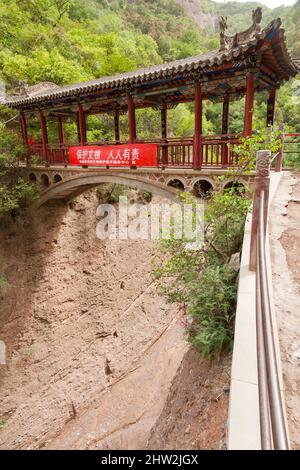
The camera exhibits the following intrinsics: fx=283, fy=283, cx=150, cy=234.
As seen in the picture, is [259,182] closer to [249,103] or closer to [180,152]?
[249,103]

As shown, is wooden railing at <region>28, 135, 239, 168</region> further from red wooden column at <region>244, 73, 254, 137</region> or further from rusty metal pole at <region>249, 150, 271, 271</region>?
rusty metal pole at <region>249, 150, 271, 271</region>

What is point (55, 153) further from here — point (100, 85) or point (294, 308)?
point (294, 308)

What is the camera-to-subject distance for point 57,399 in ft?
30.1

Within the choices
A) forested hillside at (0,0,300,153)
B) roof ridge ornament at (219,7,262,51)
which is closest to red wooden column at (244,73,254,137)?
forested hillside at (0,0,300,153)

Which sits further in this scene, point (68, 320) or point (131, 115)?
point (68, 320)

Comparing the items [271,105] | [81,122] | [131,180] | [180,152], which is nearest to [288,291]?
[180,152]

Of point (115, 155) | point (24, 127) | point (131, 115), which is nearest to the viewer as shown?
point (131, 115)

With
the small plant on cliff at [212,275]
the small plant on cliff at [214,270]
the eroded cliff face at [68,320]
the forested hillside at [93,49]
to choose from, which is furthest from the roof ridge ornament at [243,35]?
the eroded cliff face at [68,320]

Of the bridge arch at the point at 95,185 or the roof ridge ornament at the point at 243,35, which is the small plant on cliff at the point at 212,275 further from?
the roof ridge ornament at the point at 243,35

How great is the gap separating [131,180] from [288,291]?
20.4ft

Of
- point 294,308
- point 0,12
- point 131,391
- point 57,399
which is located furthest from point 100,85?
point 0,12

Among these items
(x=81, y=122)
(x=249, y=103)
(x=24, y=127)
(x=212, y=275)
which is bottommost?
(x=212, y=275)

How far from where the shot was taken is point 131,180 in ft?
28.4
